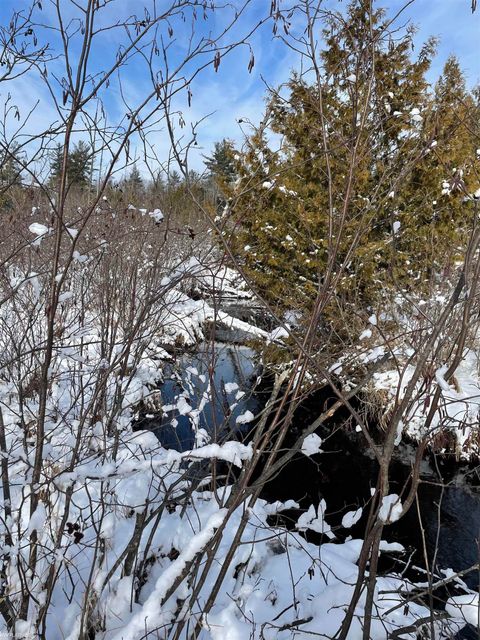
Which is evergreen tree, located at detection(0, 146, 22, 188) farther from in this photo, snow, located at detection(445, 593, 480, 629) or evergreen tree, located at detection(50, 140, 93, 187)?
snow, located at detection(445, 593, 480, 629)

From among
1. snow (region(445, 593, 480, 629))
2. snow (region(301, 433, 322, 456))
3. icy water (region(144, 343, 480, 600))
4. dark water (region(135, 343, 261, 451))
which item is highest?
dark water (region(135, 343, 261, 451))

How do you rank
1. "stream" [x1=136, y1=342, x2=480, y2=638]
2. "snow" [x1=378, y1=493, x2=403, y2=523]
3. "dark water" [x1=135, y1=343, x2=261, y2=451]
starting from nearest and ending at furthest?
"snow" [x1=378, y1=493, x2=403, y2=523], "stream" [x1=136, y1=342, x2=480, y2=638], "dark water" [x1=135, y1=343, x2=261, y2=451]

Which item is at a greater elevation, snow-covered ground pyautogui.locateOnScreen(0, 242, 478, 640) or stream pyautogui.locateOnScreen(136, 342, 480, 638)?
snow-covered ground pyautogui.locateOnScreen(0, 242, 478, 640)

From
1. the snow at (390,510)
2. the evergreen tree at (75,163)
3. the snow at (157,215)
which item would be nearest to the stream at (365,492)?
the snow at (157,215)

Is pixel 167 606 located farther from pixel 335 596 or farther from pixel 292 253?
pixel 292 253

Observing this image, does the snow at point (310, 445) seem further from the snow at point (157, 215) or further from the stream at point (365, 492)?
the stream at point (365, 492)

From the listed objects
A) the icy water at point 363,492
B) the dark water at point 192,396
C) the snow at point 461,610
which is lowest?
Result: the icy water at point 363,492

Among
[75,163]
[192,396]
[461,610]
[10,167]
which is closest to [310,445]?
[461,610]

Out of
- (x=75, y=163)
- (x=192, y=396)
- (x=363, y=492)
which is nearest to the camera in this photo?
(x=75, y=163)

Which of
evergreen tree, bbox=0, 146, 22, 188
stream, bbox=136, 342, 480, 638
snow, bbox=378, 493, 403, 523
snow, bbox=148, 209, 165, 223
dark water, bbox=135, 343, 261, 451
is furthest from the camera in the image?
dark water, bbox=135, 343, 261, 451

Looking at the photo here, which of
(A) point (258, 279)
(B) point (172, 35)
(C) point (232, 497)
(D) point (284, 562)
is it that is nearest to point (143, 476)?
(D) point (284, 562)

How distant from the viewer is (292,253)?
26.5 feet

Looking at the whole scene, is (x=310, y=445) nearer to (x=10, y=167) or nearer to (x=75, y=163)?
(x=75, y=163)

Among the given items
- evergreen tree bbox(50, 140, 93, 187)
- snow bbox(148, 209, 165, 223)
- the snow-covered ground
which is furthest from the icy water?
evergreen tree bbox(50, 140, 93, 187)
